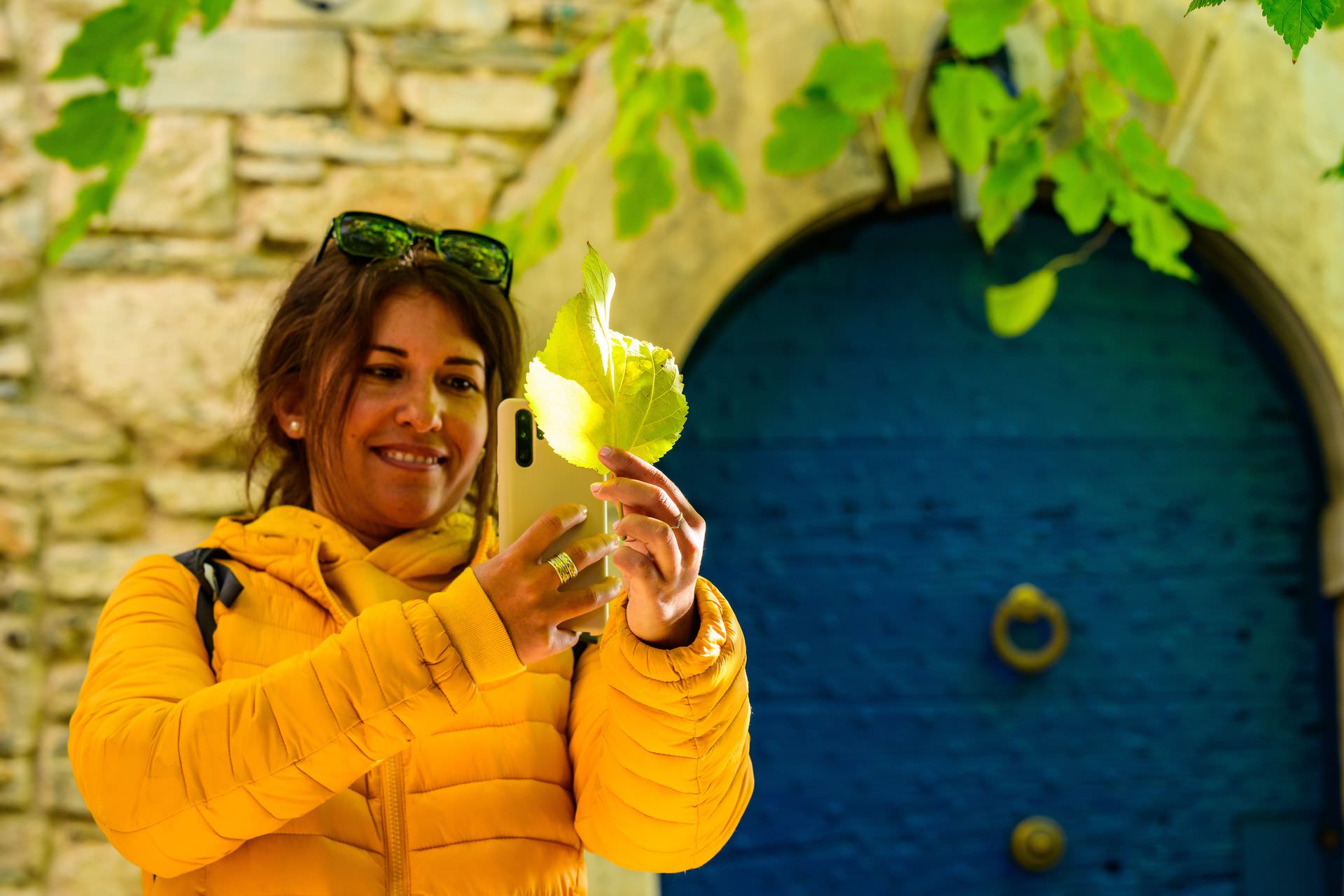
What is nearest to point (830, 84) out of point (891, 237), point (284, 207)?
point (891, 237)

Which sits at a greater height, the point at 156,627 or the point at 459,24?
the point at 459,24

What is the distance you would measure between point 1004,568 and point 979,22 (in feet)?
4.24

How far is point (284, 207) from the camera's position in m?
2.35

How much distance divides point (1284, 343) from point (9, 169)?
268cm

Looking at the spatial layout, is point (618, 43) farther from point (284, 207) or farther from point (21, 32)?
point (21, 32)

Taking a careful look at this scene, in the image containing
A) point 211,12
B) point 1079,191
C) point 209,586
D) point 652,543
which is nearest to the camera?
point 652,543

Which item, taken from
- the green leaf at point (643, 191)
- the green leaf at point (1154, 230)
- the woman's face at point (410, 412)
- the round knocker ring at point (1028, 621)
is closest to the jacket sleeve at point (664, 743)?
the woman's face at point (410, 412)

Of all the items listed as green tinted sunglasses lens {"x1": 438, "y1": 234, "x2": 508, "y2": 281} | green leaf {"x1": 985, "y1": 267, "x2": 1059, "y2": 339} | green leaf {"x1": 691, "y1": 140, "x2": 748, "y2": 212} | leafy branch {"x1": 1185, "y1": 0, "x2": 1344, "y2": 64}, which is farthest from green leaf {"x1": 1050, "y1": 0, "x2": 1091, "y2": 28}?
green tinted sunglasses lens {"x1": 438, "y1": 234, "x2": 508, "y2": 281}

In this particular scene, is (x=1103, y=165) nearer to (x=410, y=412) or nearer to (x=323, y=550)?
(x=410, y=412)

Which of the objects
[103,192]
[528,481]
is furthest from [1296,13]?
[103,192]

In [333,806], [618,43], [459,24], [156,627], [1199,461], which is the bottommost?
[333,806]

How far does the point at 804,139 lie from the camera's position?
6.50ft

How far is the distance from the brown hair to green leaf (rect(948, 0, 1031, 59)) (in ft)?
2.92

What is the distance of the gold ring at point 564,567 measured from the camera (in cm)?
96
